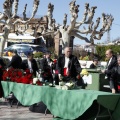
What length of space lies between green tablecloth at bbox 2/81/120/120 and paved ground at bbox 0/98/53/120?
342 millimetres

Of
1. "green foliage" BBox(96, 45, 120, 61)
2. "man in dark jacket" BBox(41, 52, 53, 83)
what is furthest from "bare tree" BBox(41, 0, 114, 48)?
"man in dark jacket" BBox(41, 52, 53, 83)

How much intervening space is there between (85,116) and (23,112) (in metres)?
2.29

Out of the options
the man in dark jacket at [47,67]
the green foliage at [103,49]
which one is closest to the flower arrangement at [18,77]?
the man in dark jacket at [47,67]

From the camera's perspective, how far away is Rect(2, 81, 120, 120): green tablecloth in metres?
7.03

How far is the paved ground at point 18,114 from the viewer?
859 centimetres

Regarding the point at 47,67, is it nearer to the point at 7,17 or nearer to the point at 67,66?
the point at 67,66

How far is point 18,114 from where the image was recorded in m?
9.03

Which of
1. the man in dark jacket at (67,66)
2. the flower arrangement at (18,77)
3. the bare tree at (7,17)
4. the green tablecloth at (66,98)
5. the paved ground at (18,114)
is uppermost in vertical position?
the bare tree at (7,17)

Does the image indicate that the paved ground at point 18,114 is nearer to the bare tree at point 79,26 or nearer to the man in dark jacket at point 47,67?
the man in dark jacket at point 47,67

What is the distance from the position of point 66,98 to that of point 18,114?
197cm

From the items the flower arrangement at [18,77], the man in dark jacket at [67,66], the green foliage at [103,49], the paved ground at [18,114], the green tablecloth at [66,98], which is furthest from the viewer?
the green foliage at [103,49]

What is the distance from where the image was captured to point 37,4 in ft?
111

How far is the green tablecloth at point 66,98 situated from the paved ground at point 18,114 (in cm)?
34

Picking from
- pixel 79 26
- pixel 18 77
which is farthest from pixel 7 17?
pixel 18 77
